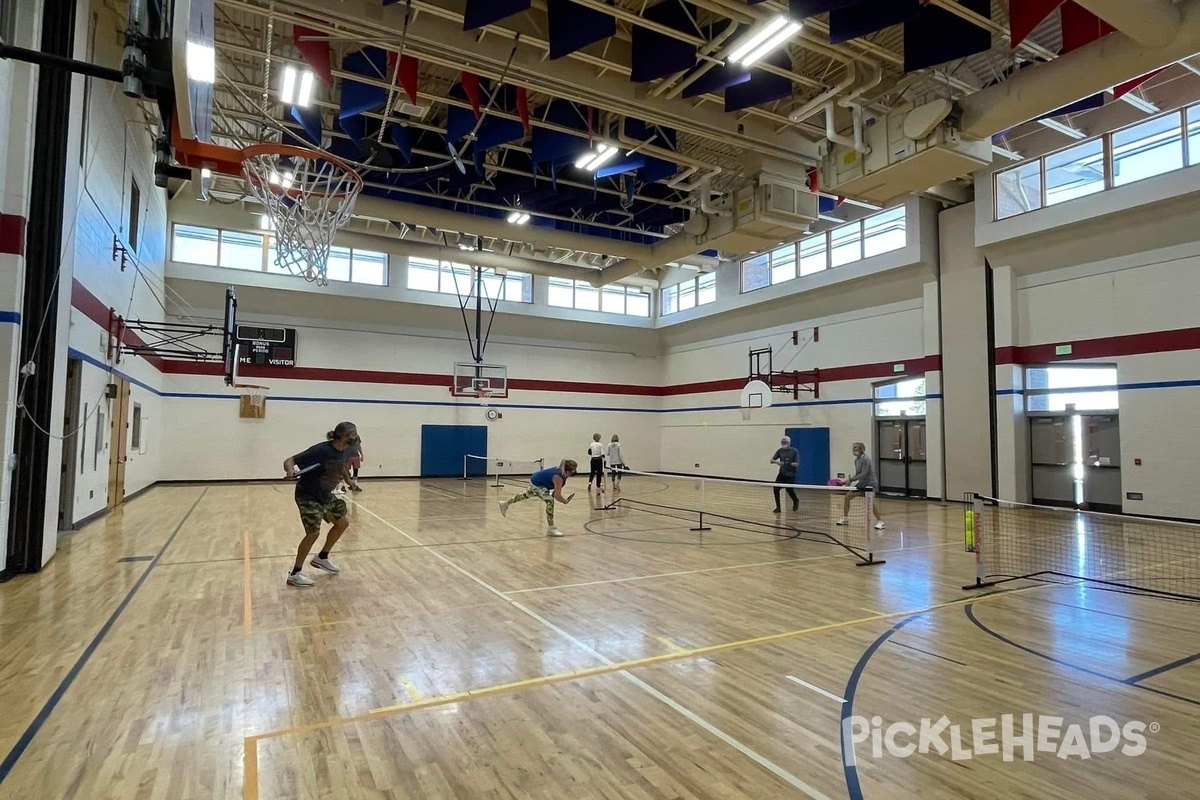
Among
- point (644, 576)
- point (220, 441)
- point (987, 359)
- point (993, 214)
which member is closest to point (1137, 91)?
point (993, 214)

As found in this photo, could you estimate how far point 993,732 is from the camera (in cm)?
356

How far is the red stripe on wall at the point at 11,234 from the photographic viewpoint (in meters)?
6.90

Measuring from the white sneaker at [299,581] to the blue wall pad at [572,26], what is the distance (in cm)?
721

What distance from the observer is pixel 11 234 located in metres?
6.94

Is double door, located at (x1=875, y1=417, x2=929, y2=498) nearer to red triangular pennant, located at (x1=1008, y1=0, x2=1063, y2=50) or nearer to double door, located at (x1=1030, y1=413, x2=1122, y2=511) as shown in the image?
double door, located at (x1=1030, y1=413, x2=1122, y2=511)

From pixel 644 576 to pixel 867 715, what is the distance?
3926 millimetres

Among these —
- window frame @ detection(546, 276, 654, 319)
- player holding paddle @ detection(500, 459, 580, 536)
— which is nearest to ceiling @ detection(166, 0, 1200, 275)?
player holding paddle @ detection(500, 459, 580, 536)

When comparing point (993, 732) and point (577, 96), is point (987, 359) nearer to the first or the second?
point (577, 96)

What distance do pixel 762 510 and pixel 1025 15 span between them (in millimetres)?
9949

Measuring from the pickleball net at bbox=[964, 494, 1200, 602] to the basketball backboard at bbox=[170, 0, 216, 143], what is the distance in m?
7.78

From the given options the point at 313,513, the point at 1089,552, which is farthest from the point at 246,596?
the point at 1089,552

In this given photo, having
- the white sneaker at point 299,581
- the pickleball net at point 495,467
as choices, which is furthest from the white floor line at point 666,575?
the pickleball net at point 495,467

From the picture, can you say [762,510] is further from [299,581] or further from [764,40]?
[299,581]

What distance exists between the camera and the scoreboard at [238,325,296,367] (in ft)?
65.7
